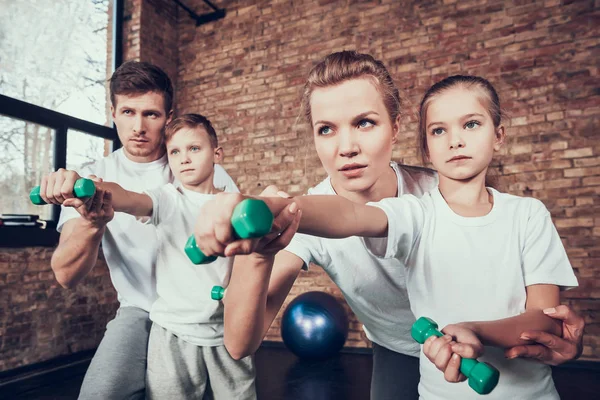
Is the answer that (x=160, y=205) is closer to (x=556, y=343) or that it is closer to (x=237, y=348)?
(x=237, y=348)

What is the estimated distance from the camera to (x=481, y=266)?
1026 mm

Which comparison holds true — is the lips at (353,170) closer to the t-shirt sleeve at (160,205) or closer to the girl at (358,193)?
the girl at (358,193)

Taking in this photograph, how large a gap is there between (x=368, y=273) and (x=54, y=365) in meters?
3.46

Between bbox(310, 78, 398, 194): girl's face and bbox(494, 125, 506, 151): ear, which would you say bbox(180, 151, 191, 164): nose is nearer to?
bbox(310, 78, 398, 194): girl's face

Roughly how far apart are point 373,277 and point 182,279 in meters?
0.69

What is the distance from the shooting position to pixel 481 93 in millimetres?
1147

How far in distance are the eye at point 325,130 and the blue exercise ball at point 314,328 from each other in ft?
8.62

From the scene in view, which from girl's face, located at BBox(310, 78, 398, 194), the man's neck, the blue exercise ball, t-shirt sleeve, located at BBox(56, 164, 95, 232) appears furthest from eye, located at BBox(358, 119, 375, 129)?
the blue exercise ball

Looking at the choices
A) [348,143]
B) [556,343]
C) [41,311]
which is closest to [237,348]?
[348,143]

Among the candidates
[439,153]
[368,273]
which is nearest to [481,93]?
[439,153]

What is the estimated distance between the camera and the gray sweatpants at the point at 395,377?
4.47 feet

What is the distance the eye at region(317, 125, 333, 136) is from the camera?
1222 mm

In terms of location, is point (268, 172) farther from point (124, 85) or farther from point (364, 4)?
point (124, 85)

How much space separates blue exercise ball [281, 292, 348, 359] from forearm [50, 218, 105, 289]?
229 cm
